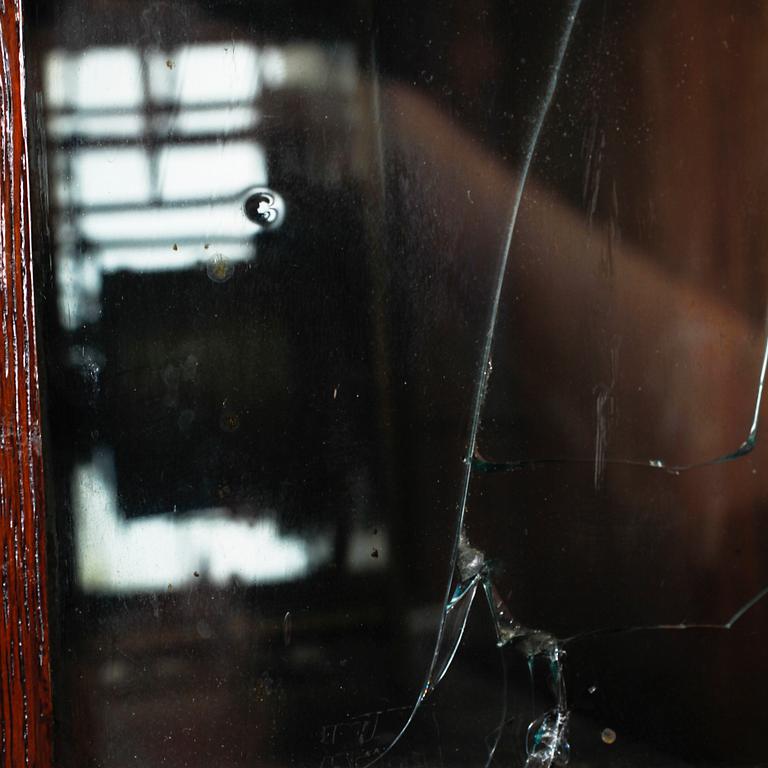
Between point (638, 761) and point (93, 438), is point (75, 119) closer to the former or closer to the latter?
point (93, 438)

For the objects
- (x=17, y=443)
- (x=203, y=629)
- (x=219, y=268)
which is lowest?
(x=203, y=629)

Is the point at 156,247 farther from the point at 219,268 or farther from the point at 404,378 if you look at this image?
the point at 404,378

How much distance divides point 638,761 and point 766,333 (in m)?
0.44

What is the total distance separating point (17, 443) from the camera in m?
0.67

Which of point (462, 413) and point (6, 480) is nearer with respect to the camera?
point (6, 480)

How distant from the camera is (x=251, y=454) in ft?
2.44

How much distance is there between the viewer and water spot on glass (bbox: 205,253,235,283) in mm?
732

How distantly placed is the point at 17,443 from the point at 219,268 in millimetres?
215

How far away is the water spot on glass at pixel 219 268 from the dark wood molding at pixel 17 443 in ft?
0.47

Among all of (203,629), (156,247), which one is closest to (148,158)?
(156,247)

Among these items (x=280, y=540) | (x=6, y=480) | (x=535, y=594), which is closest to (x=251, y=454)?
(x=280, y=540)

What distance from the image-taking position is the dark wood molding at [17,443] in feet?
2.18

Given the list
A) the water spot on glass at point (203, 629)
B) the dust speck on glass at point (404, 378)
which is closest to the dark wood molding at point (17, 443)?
the dust speck on glass at point (404, 378)

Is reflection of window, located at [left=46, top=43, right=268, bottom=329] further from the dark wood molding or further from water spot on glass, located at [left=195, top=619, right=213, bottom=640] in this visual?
water spot on glass, located at [left=195, top=619, right=213, bottom=640]
